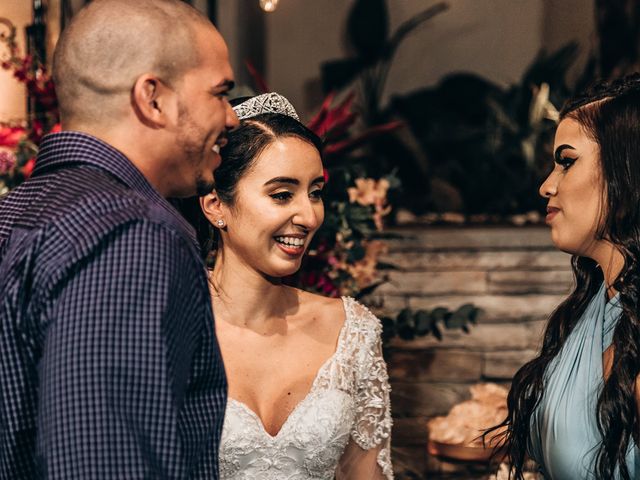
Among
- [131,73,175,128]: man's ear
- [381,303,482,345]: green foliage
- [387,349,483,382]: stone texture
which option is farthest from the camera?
[387,349,483,382]: stone texture

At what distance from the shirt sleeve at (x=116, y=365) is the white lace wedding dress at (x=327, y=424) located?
104 centimetres

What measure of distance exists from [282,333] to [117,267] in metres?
1.30

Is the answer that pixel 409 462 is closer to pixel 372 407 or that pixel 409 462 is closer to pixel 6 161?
pixel 372 407

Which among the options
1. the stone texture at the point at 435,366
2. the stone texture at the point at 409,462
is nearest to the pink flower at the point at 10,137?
the stone texture at the point at 409,462

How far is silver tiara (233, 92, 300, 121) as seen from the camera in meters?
2.43

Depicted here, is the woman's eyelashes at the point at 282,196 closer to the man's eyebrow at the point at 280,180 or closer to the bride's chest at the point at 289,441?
the man's eyebrow at the point at 280,180

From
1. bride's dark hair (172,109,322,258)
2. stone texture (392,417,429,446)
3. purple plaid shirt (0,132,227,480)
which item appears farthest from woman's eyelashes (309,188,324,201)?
stone texture (392,417,429,446)

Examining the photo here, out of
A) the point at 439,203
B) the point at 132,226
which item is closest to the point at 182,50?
the point at 132,226

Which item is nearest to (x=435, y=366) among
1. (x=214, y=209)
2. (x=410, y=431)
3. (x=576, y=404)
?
(x=410, y=431)

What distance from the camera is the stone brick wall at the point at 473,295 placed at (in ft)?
14.7

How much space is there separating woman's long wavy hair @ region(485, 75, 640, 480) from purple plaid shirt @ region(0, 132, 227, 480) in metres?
0.93

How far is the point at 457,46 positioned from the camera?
676cm

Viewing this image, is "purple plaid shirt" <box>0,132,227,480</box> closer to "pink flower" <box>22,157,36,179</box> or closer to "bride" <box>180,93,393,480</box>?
"bride" <box>180,93,393,480</box>

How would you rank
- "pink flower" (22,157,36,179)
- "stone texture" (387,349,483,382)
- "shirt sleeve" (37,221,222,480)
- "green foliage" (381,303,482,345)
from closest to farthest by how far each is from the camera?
"shirt sleeve" (37,221,222,480) < "pink flower" (22,157,36,179) < "green foliage" (381,303,482,345) < "stone texture" (387,349,483,382)
